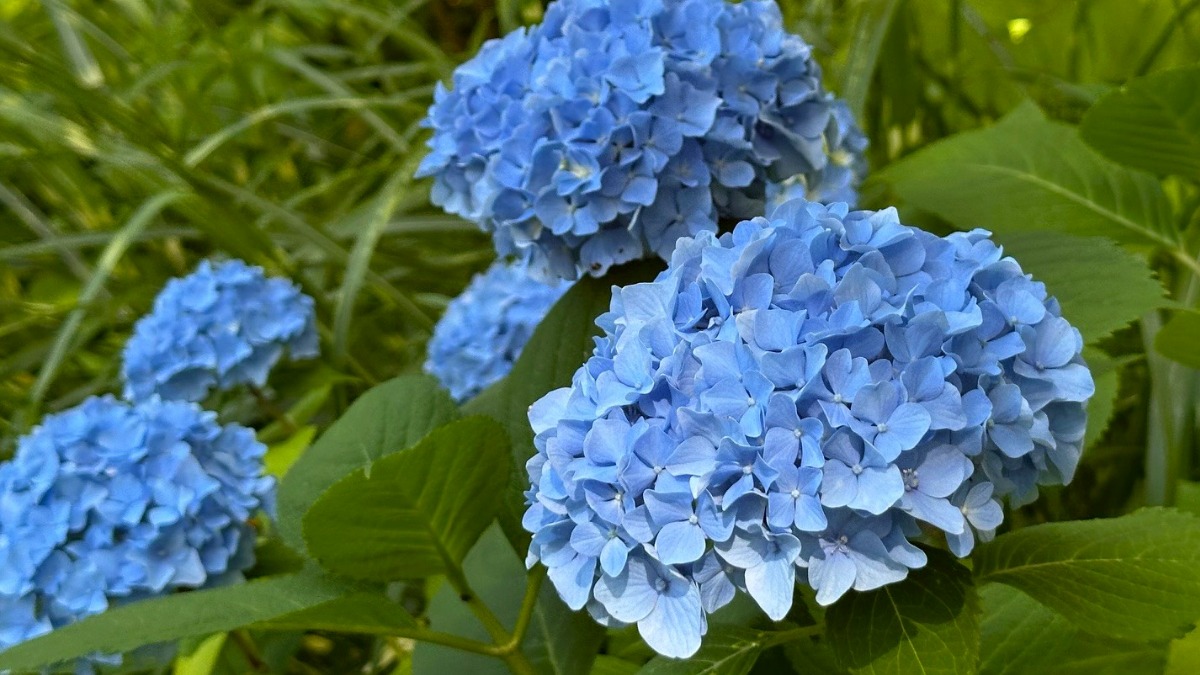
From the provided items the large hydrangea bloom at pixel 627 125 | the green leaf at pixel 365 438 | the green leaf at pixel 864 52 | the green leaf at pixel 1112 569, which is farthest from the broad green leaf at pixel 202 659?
the green leaf at pixel 864 52

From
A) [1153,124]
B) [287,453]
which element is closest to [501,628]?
[287,453]

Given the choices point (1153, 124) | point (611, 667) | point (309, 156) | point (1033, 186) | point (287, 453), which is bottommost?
point (309, 156)

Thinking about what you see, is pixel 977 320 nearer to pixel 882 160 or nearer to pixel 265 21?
pixel 882 160

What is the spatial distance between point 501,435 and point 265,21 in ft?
8.23

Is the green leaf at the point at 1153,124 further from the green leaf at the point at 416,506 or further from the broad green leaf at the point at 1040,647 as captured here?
the green leaf at the point at 416,506

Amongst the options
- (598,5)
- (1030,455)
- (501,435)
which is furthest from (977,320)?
(598,5)

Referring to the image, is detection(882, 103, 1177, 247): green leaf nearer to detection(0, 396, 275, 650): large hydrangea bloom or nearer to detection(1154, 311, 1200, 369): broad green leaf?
detection(1154, 311, 1200, 369): broad green leaf

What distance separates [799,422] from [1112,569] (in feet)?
0.85

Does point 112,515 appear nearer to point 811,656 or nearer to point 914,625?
point 811,656

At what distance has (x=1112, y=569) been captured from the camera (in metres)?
0.68

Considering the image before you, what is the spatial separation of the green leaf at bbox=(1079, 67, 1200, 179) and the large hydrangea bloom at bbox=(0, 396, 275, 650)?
0.95 meters

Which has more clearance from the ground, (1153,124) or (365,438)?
(1153,124)

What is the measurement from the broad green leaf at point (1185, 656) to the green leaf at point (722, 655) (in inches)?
13.4

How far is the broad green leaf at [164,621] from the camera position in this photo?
2.18 feet
